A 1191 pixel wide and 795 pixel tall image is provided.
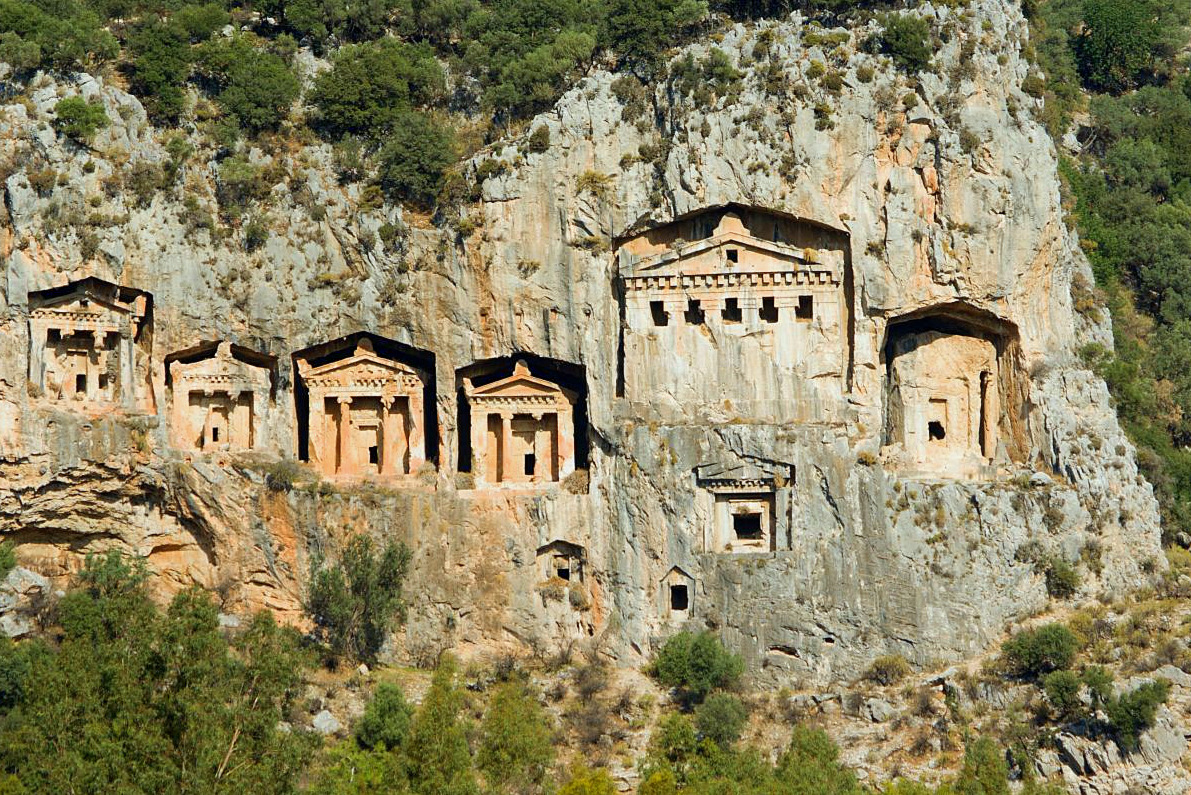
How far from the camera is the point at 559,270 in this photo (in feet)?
191

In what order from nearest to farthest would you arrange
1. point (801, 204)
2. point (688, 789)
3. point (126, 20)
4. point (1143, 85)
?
point (688, 789), point (801, 204), point (126, 20), point (1143, 85)

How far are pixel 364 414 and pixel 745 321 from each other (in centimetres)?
1106

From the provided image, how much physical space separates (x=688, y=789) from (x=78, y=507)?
65.4ft

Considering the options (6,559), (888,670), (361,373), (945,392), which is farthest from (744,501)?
(6,559)

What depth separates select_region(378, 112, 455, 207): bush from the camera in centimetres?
5962

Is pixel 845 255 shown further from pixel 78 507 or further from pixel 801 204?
pixel 78 507

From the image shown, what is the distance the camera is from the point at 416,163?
196 ft

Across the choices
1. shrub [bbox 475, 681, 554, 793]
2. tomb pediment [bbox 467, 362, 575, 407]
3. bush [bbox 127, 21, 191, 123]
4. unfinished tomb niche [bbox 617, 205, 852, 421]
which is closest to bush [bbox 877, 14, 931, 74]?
unfinished tomb niche [bbox 617, 205, 852, 421]

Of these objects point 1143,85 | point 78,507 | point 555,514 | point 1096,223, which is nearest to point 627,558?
point 555,514

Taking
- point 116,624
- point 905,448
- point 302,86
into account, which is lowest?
point 116,624

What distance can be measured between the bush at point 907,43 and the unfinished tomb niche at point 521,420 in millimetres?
11809

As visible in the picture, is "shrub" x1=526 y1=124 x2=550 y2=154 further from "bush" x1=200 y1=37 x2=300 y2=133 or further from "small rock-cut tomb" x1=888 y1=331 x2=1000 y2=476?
"small rock-cut tomb" x1=888 y1=331 x2=1000 y2=476

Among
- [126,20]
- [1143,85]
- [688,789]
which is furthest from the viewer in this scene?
[1143,85]

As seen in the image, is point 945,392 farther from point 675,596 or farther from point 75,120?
point 75,120
